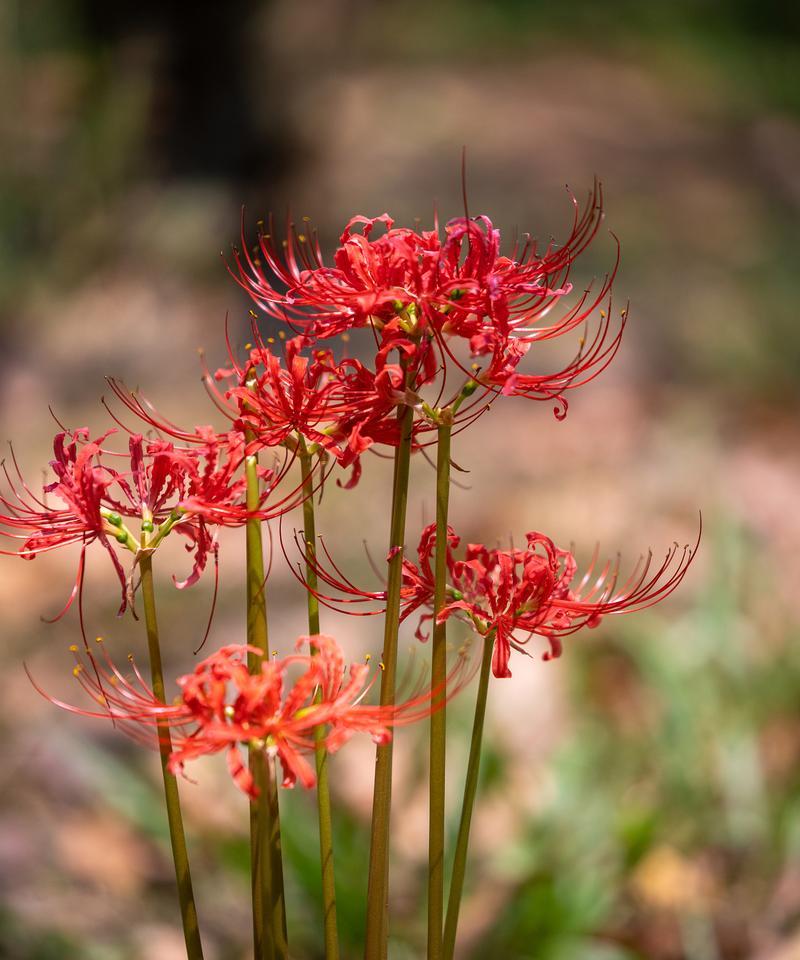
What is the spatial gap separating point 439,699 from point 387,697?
54 millimetres

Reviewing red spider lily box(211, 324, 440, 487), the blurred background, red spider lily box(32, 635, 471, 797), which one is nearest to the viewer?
red spider lily box(32, 635, 471, 797)

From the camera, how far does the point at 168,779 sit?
1008mm

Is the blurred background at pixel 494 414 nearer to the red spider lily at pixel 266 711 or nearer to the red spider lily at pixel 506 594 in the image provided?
the red spider lily at pixel 506 594

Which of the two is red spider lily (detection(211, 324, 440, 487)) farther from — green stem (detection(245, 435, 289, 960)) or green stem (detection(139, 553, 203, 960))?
green stem (detection(139, 553, 203, 960))

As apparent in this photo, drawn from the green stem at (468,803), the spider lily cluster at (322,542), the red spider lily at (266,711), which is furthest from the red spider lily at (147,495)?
the green stem at (468,803)

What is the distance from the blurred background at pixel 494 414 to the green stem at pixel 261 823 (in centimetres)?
33

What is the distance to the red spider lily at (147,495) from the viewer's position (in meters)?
1.04

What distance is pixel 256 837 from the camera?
103 cm

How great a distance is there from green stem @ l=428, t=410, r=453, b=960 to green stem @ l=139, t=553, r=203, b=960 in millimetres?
222

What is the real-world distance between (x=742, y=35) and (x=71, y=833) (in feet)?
26.6

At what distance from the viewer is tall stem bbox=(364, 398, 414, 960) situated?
3.26 ft

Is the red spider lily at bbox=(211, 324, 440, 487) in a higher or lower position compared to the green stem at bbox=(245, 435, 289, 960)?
higher

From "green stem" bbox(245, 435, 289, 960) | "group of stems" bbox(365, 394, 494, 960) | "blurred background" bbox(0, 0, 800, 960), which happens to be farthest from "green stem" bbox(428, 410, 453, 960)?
"blurred background" bbox(0, 0, 800, 960)

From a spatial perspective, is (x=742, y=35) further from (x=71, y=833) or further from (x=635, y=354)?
(x=71, y=833)
